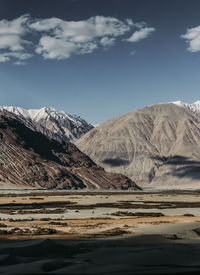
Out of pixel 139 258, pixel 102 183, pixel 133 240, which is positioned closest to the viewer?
pixel 139 258

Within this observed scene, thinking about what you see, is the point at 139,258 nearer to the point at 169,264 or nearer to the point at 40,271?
the point at 169,264

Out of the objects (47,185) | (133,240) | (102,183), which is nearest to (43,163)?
(47,185)

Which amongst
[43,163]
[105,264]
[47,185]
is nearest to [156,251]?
[105,264]

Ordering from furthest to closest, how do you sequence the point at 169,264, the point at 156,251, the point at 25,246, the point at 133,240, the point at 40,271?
the point at 133,240
the point at 25,246
the point at 156,251
the point at 169,264
the point at 40,271

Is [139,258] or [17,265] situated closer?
[17,265]

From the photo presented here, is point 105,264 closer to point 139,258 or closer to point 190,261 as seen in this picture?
point 139,258

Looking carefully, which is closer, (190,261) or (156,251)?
(190,261)
